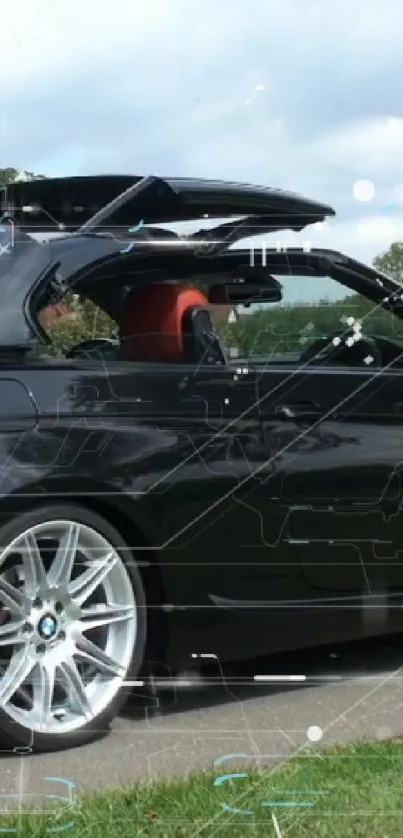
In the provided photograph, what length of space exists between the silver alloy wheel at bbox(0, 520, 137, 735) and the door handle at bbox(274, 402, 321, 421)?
581 mm

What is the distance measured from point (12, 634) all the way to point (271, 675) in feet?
2.70

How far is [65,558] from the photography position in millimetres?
3477

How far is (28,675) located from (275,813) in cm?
75

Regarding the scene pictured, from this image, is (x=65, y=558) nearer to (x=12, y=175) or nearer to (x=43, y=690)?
(x=43, y=690)

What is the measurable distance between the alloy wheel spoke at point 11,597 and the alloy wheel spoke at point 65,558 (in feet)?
0.28

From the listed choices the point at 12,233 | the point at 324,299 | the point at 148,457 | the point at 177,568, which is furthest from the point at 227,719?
the point at 12,233

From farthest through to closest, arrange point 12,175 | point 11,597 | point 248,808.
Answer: point 11,597 < point 12,175 < point 248,808

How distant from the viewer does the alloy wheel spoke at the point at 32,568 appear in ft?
11.3

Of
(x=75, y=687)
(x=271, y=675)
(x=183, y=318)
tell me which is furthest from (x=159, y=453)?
(x=271, y=675)

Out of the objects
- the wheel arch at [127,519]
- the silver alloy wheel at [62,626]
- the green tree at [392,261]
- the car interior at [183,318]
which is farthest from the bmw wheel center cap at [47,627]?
the green tree at [392,261]

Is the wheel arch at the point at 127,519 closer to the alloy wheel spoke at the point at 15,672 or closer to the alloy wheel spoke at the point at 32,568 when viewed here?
the alloy wheel spoke at the point at 32,568

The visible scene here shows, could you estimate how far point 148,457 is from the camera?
3.59 metres

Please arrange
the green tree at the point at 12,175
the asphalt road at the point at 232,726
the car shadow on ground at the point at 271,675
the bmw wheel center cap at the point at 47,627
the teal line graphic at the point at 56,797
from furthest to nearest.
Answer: the car shadow on ground at the point at 271,675
the bmw wheel center cap at the point at 47,627
the asphalt road at the point at 232,726
the green tree at the point at 12,175
the teal line graphic at the point at 56,797

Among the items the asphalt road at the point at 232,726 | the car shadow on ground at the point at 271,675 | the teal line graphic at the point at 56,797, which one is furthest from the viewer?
the car shadow on ground at the point at 271,675
